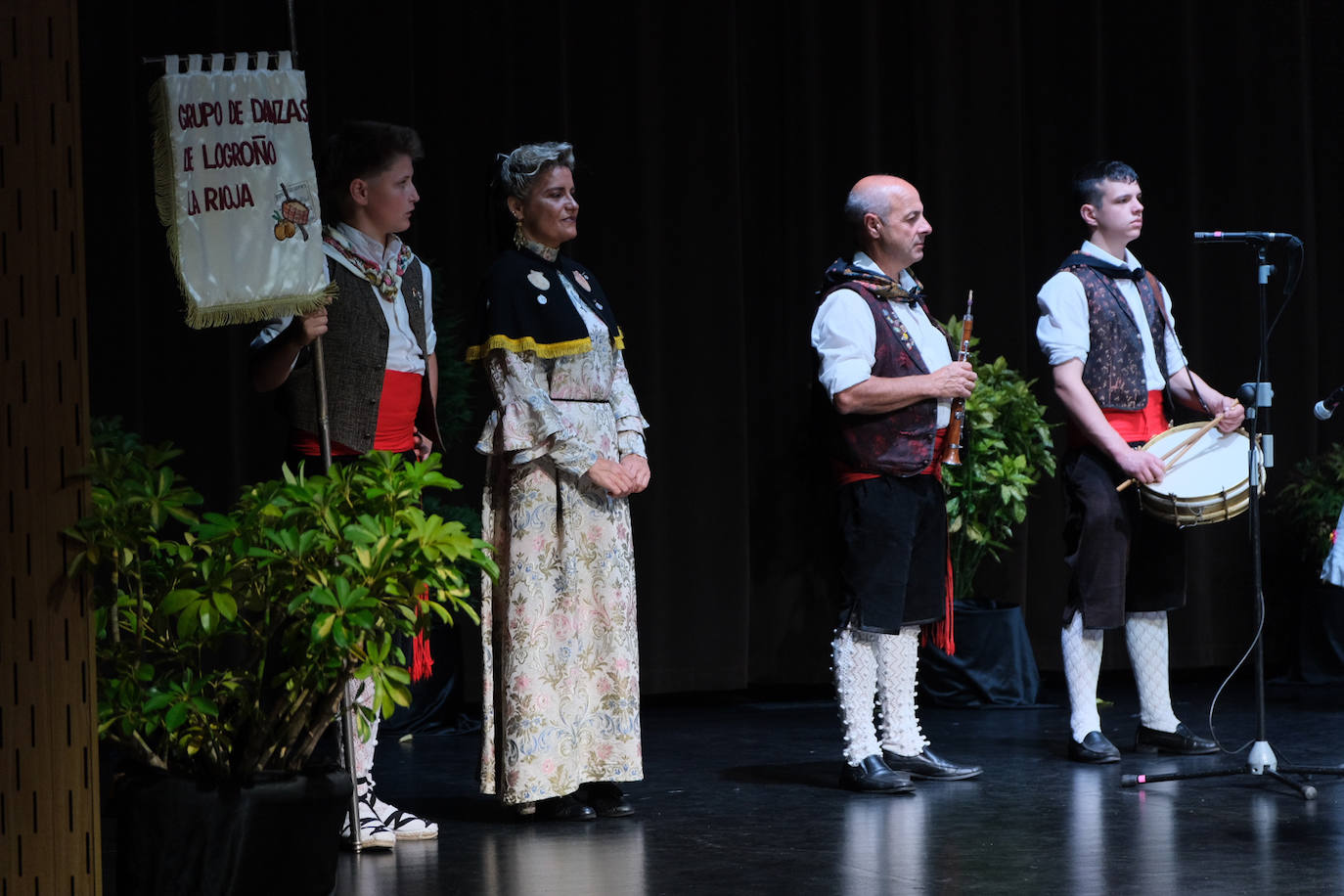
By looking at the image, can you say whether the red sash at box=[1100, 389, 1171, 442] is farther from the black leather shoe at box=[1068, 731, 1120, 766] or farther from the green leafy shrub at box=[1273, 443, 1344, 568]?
the green leafy shrub at box=[1273, 443, 1344, 568]

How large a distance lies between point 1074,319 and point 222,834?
2909mm

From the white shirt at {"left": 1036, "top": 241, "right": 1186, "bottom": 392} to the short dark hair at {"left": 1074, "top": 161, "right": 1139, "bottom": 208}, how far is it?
149 mm

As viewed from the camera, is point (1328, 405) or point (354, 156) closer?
Answer: point (354, 156)

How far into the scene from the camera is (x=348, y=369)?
3551 millimetres

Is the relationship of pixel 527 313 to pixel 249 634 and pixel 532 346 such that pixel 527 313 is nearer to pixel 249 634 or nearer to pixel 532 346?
pixel 532 346

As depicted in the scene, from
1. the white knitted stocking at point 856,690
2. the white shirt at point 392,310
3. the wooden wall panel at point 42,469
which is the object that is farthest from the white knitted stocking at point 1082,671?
the wooden wall panel at point 42,469

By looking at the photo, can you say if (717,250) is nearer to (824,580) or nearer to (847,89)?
(847,89)

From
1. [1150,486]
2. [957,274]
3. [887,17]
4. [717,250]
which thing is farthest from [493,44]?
[1150,486]

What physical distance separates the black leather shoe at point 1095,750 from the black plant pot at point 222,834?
252 cm

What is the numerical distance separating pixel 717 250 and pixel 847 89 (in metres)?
0.88

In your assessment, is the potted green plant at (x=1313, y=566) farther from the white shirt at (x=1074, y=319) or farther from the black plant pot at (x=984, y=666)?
the white shirt at (x=1074, y=319)

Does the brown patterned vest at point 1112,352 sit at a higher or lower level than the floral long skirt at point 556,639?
higher

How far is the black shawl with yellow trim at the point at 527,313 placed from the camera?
376 centimetres

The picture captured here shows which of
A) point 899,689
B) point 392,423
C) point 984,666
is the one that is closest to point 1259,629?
point 899,689
